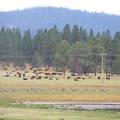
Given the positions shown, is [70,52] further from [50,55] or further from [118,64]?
[50,55]

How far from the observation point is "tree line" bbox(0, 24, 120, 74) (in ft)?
414

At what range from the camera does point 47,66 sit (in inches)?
6083

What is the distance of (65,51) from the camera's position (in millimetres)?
134375

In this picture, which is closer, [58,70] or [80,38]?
[58,70]

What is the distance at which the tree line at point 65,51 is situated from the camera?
126250 mm

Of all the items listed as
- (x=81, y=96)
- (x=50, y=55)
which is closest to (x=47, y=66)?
(x=50, y=55)

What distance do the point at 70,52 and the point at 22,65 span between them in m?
33.5

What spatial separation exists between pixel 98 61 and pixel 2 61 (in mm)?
50604

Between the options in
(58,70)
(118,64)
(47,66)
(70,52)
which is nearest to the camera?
(118,64)

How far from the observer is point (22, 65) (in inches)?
6275

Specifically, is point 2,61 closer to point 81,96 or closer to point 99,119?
point 81,96

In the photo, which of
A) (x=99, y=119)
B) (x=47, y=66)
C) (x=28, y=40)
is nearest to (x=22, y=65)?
(x=47, y=66)

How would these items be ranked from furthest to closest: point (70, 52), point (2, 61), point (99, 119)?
point (2, 61)
point (70, 52)
point (99, 119)

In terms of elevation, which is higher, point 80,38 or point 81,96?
point 80,38
